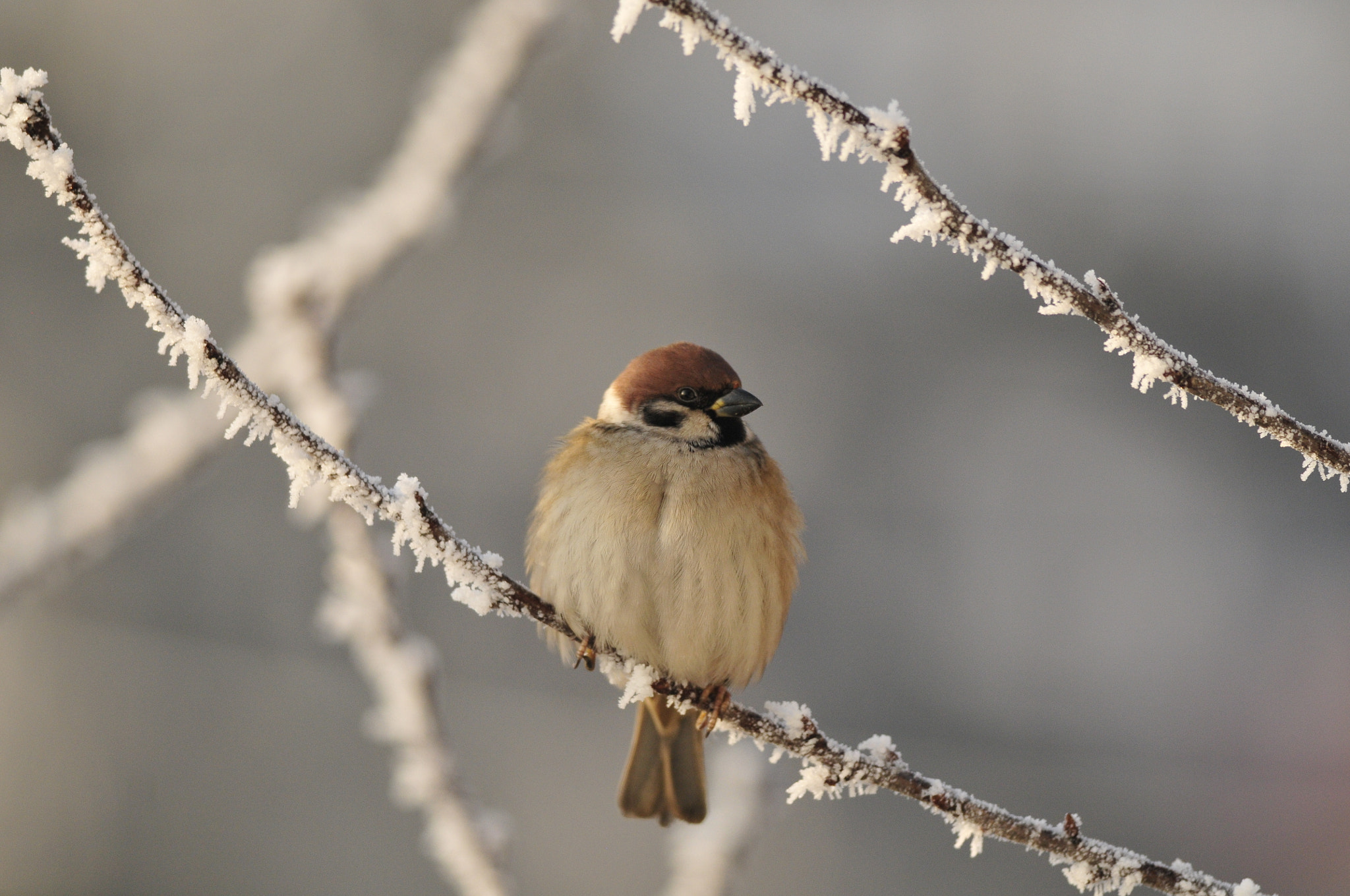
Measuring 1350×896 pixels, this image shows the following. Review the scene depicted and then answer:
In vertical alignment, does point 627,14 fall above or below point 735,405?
below

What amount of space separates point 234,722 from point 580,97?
3998 mm

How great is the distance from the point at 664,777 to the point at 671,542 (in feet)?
2.01

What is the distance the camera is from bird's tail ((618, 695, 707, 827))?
8.08ft

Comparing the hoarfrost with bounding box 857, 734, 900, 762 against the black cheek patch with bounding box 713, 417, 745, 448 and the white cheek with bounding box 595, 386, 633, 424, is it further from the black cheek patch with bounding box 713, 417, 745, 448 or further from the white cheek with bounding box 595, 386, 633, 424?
the white cheek with bounding box 595, 386, 633, 424

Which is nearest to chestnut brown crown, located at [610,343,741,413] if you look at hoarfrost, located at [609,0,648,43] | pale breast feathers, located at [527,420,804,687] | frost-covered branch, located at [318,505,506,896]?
pale breast feathers, located at [527,420,804,687]

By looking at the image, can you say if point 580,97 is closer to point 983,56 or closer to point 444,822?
point 983,56

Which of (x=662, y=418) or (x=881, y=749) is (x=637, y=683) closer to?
(x=881, y=749)

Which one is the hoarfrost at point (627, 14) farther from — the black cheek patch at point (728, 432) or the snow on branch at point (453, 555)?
the black cheek patch at point (728, 432)

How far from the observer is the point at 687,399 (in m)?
2.37

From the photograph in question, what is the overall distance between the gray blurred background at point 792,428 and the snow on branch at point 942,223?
3456 millimetres

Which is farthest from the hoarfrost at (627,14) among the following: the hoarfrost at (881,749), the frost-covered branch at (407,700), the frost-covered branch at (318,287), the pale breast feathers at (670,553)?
the pale breast feathers at (670,553)

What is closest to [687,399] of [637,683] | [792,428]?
[637,683]

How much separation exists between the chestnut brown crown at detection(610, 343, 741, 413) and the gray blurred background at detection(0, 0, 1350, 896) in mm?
2393

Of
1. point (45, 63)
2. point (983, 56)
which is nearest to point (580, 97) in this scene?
point (983, 56)
